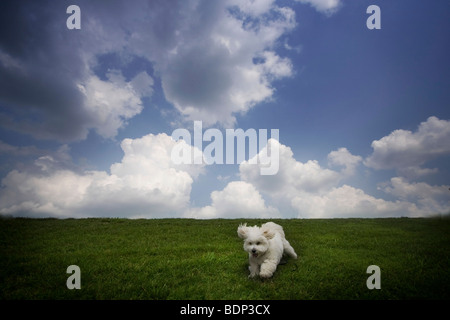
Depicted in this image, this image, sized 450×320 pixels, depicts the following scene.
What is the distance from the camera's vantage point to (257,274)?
7.43 meters

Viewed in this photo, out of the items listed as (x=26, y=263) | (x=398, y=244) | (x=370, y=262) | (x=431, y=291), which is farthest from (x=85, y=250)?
(x=398, y=244)

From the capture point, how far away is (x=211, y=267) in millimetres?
8273

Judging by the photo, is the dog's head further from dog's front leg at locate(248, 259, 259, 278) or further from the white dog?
dog's front leg at locate(248, 259, 259, 278)

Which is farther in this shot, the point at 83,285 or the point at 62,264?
the point at 62,264

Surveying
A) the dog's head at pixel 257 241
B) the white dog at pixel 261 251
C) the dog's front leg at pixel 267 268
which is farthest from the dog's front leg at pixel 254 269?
the dog's front leg at pixel 267 268

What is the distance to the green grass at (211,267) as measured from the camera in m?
6.37

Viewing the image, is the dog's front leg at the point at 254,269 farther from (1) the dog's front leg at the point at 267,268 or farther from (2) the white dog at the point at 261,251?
(1) the dog's front leg at the point at 267,268

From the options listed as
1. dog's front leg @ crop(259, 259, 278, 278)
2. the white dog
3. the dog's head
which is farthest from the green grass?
the dog's head

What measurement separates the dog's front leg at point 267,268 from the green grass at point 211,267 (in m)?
0.20

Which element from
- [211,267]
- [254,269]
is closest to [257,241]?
[254,269]

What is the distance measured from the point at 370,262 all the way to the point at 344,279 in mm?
2380

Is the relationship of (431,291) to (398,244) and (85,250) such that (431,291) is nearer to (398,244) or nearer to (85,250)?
(398,244)

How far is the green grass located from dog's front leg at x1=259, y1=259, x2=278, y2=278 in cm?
20
